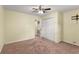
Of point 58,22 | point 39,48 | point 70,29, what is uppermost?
point 58,22

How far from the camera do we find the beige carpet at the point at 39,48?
63.8 inches

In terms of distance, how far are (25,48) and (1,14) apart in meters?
0.79

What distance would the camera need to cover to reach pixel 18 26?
67.9 inches

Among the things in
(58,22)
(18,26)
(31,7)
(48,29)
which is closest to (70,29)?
(58,22)

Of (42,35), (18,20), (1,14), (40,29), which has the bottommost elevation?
(42,35)

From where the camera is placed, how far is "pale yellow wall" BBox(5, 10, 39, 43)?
1639mm

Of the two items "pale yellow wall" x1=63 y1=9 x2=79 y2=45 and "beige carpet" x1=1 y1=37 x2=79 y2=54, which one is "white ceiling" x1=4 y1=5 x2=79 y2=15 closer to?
"pale yellow wall" x1=63 y1=9 x2=79 y2=45

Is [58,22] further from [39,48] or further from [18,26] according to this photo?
[18,26]

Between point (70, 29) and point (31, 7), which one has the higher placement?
point (31, 7)

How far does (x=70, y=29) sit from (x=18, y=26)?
107 centimetres

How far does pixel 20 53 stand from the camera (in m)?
1.61
